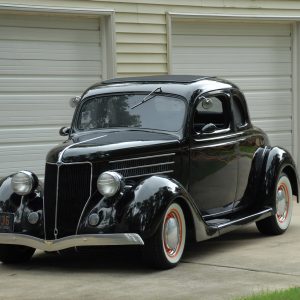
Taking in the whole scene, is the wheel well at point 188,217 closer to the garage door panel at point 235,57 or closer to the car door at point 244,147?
the car door at point 244,147

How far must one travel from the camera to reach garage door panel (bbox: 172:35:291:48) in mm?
13727

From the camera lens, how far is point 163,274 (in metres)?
7.65

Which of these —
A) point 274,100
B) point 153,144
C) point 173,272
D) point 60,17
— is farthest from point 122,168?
point 274,100

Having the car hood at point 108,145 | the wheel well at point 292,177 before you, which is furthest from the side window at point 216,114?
the wheel well at point 292,177

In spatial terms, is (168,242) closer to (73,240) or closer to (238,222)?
(73,240)

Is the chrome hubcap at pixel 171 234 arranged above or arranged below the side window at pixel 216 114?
below

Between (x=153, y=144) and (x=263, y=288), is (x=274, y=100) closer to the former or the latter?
(x=153, y=144)

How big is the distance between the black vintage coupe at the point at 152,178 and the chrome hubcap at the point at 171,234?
0.01 meters

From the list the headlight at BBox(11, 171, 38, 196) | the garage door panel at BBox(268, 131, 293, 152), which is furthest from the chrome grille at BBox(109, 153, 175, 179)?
the garage door panel at BBox(268, 131, 293, 152)

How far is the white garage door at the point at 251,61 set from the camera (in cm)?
1380

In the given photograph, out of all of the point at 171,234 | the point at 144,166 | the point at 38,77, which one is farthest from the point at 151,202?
the point at 38,77

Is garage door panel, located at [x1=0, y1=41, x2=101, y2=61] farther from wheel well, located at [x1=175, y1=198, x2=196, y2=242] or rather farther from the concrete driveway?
wheel well, located at [x1=175, y1=198, x2=196, y2=242]

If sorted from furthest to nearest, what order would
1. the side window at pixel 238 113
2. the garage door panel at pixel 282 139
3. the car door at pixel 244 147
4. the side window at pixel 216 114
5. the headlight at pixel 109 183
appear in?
1. the garage door panel at pixel 282 139
2. the side window at pixel 238 113
3. the car door at pixel 244 147
4. the side window at pixel 216 114
5. the headlight at pixel 109 183

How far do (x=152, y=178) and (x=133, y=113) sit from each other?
1182mm
